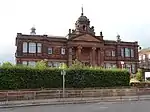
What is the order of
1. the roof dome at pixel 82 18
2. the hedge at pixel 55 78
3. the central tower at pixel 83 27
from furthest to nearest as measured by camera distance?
the roof dome at pixel 82 18 → the central tower at pixel 83 27 → the hedge at pixel 55 78

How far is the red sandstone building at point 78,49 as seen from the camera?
A: 193ft

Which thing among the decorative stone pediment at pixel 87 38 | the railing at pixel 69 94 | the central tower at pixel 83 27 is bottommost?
the railing at pixel 69 94

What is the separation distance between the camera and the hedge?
32.2 m

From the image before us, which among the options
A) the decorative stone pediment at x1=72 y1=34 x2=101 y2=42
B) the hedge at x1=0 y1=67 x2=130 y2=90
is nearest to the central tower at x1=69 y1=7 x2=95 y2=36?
the decorative stone pediment at x1=72 y1=34 x2=101 y2=42

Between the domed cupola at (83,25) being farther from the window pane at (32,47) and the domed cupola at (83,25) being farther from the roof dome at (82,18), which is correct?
the window pane at (32,47)

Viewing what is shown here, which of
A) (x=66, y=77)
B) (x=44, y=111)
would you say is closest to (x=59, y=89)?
(x=66, y=77)

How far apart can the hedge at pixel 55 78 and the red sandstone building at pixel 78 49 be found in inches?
867

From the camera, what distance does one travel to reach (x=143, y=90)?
3891 cm

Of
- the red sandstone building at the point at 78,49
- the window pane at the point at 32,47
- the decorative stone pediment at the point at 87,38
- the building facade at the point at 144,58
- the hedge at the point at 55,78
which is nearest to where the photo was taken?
the hedge at the point at 55,78

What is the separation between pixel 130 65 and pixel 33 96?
137ft

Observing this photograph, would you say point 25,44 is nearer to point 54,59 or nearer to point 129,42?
point 54,59

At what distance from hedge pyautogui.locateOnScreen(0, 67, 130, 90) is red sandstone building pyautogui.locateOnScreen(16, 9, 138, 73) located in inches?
867

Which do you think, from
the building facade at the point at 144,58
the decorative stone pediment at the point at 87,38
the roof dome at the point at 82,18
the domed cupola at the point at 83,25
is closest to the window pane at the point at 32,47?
the decorative stone pediment at the point at 87,38

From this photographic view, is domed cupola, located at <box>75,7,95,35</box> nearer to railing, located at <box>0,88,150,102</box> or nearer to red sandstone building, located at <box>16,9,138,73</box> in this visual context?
red sandstone building, located at <box>16,9,138,73</box>
